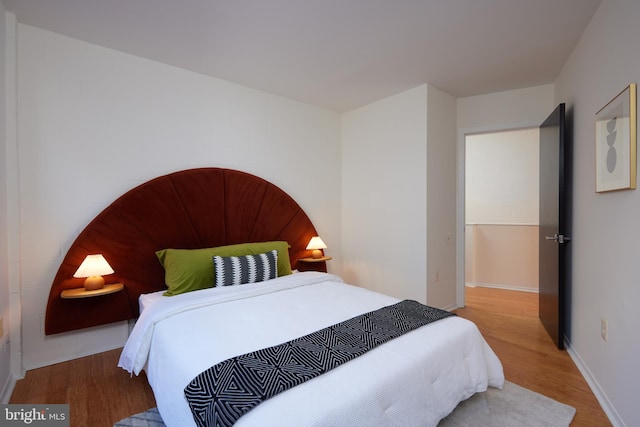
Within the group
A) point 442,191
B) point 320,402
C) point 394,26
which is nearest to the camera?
point 320,402

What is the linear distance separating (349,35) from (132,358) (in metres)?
2.62

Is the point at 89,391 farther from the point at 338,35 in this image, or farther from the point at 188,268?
the point at 338,35

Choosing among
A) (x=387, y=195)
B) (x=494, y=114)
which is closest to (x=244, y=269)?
(x=387, y=195)

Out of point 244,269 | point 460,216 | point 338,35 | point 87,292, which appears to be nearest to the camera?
point 87,292

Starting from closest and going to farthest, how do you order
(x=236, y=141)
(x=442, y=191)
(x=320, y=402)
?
(x=320, y=402), (x=236, y=141), (x=442, y=191)

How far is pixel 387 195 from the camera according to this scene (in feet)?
11.9

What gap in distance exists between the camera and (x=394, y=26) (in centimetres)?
221

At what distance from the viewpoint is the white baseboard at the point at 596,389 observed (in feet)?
5.54

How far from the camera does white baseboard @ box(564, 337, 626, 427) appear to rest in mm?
1688

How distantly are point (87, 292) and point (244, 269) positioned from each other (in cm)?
110

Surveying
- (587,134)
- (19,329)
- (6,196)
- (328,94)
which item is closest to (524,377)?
(587,134)

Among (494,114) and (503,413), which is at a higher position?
(494,114)

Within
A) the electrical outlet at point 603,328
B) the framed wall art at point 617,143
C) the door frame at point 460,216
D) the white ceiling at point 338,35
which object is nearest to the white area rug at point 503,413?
the electrical outlet at point 603,328

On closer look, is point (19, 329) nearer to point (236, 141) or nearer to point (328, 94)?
point (236, 141)
